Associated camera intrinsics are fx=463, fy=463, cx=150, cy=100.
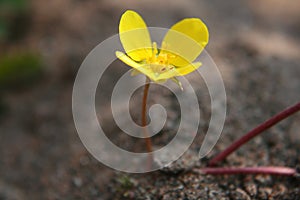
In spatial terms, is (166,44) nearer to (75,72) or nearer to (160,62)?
(160,62)

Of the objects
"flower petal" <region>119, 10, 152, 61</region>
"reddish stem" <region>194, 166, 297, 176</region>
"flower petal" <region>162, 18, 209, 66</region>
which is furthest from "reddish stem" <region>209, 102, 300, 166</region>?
"flower petal" <region>119, 10, 152, 61</region>

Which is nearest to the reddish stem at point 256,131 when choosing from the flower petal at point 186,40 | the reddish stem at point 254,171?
the reddish stem at point 254,171

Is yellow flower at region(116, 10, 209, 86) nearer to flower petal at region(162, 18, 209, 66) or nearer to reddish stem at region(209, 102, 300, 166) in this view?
flower petal at region(162, 18, 209, 66)

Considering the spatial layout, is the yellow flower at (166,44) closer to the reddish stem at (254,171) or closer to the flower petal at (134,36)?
the flower petal at (134,36)

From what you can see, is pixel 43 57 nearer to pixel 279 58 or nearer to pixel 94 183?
pixel 94 183

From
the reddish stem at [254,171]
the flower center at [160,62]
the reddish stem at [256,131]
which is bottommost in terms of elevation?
the reddish stem at [254,171]

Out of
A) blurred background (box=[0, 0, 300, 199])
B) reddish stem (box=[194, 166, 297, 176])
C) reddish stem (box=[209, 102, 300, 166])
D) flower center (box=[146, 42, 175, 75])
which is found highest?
blurred background (box=[0, 0, 300, 199])
